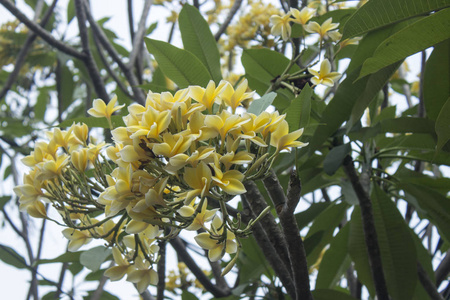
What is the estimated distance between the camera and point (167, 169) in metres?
0.52

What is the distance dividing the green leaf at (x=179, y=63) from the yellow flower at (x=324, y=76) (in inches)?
7.5

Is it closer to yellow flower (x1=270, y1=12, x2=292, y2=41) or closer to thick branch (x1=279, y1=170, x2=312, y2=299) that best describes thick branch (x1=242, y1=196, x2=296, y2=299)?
thick branch (x1=279, y1=170, x2=312, y2=299)

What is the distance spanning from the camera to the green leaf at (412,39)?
64 cm

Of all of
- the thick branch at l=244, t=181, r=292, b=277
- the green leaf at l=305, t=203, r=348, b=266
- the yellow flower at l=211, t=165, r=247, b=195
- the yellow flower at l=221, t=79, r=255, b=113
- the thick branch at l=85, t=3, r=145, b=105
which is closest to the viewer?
the yellow flower at l=211, t=165, r=247, b=195

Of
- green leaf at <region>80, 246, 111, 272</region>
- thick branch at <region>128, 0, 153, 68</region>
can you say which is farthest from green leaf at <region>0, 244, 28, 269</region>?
thick branch at <region>128, 0, 153, 68</region>

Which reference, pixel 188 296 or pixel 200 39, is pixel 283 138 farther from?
pixel 188 296

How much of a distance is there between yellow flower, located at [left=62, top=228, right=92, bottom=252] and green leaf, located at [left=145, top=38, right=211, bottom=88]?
1.06 feet

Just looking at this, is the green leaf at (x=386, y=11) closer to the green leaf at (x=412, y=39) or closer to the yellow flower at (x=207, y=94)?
the green leaf at (x=412, y=39)

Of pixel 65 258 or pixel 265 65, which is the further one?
pixel 65 258

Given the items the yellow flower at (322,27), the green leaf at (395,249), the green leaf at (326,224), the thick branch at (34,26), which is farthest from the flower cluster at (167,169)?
the thick branch at (34,26)

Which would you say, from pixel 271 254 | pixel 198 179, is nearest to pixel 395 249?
pixel 271 254

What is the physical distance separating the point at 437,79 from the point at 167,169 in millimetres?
628

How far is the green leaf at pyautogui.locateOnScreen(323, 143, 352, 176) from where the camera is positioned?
882 mm

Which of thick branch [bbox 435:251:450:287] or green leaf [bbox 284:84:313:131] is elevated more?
green leaf [bbox 284:84:313:131]
